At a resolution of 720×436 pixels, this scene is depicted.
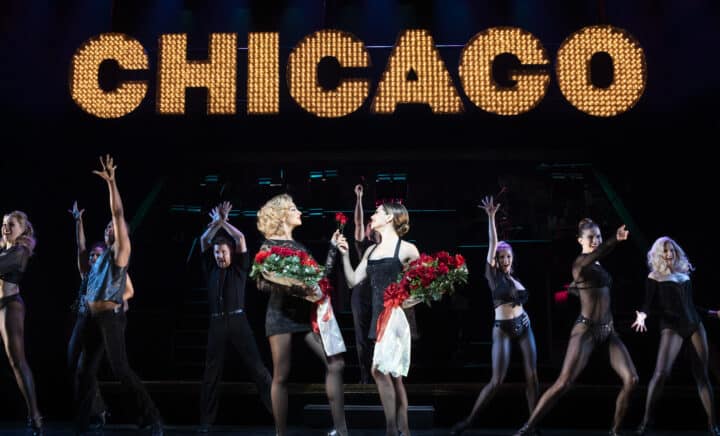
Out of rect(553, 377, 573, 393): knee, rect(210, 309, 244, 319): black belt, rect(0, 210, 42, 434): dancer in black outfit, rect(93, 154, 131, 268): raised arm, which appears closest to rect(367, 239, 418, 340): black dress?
rect(553, 377, 573, 393): knee

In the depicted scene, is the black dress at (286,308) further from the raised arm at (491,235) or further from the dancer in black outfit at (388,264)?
the raised arm at (491,235)

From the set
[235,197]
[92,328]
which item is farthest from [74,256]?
[92,328]

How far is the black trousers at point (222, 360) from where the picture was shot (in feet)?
21.2

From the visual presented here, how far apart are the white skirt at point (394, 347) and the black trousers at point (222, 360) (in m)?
1.82

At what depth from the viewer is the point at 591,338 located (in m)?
5.87

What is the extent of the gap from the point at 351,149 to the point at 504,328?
3.98m

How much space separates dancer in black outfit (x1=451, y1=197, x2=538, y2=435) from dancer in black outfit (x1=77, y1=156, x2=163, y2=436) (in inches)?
111

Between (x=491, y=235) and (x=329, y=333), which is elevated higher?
(x=491, y=235)

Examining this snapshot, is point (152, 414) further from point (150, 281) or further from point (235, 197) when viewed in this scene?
point (235, 197)

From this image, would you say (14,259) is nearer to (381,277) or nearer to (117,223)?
(117,223)

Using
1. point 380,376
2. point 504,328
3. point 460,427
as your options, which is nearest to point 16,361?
point 380,376

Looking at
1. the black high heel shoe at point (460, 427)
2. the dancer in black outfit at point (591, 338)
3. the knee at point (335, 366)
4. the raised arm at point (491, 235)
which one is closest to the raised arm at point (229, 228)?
the knee at point (335, 366)

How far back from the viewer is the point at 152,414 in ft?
19.2

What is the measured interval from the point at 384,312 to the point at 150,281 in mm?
5636
